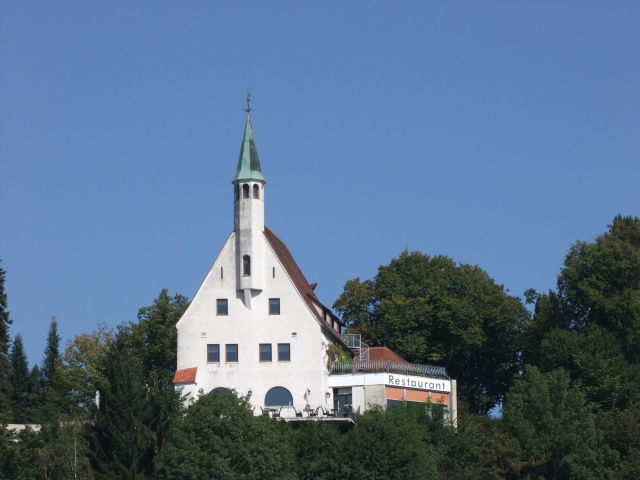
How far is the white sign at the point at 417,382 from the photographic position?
255 ft

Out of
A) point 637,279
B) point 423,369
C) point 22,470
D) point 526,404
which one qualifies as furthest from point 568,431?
point 22,470

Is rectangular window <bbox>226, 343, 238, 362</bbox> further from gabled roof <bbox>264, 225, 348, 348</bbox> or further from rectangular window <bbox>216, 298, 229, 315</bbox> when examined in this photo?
gabled roof <bbox>264, 225, 348, 348</bbox>

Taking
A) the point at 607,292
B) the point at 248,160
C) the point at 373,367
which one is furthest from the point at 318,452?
the point at 607,292

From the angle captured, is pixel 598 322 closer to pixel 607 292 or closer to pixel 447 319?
pixel 607 292

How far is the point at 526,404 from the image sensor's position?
76.4 meters

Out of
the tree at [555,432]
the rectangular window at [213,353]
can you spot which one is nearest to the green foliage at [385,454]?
the tree at [555,432]

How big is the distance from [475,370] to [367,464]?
87.6 feet

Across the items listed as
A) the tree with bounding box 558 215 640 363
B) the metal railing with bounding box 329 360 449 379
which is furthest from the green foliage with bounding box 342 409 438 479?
the tree with bounding box 558 215 640 363

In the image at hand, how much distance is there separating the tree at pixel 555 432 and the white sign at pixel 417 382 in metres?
4.39

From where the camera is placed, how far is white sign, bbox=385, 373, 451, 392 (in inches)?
3066

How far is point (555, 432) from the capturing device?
74.5 metres

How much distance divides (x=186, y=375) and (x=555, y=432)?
2006 centimetres

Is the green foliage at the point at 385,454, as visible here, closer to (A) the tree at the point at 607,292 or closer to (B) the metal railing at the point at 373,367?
(B) the metal railing at the point at 373,367

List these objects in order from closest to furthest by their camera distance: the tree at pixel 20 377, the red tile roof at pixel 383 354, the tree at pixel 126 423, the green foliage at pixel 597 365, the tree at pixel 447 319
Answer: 1. the tree at pixel 126 423
2. the green foliage at pixel 597 365
3. the red tile roof at pixel 383 354
4. the tree at pixel 447 319
5. the tree at pixel 20 377
